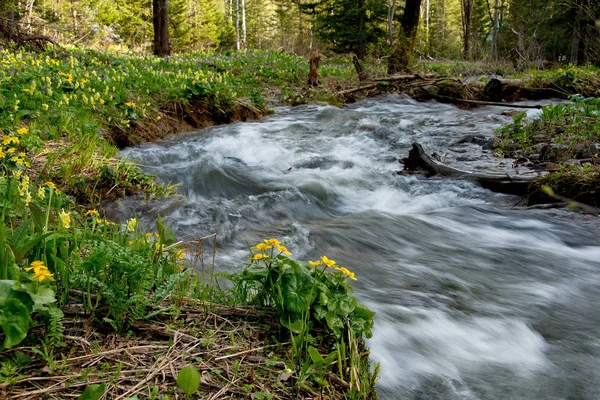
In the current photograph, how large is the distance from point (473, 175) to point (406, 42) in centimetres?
970

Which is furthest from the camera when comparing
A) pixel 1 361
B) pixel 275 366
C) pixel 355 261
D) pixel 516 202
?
pixel 516 202

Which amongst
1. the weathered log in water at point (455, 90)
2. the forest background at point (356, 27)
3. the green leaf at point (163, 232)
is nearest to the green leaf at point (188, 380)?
the green leaf at point (163, 232)

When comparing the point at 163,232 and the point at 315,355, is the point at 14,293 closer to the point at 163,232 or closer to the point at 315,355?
the point at 163,232

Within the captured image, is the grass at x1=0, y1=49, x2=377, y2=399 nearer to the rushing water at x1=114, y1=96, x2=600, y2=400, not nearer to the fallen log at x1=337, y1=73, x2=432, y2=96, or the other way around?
the rushing water at x1=114, y1=96, x2=600, y2=400

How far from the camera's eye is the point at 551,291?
3959 mm

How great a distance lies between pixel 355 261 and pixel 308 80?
1029cm

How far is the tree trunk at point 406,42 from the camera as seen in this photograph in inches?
584

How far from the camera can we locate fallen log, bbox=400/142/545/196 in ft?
19.2

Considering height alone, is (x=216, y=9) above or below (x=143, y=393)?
above

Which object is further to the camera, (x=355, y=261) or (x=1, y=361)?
(x=355, y=261)

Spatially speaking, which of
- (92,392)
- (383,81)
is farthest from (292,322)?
(383,81)

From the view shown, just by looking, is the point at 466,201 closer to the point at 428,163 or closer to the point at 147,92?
the point at 428,163

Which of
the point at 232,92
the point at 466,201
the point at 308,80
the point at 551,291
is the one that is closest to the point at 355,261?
the point at 551,291

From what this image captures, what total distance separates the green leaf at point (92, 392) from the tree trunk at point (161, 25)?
1579 cm
